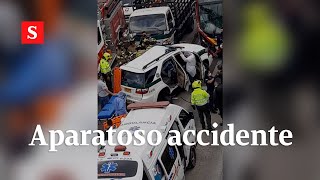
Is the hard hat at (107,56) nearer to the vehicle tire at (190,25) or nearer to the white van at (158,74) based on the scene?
the white van at (158,74)

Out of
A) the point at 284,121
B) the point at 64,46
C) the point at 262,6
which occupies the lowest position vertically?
the point at 284,121

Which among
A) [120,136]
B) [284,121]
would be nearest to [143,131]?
[120,136]

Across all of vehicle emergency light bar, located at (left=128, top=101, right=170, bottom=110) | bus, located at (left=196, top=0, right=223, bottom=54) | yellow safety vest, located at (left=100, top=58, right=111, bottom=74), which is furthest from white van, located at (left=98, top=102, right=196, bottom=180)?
bus, located at (left=196, top=0, right=223, bottom=54)

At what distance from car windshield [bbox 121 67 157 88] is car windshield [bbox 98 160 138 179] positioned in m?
0.39

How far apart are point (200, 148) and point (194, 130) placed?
0.27 feet

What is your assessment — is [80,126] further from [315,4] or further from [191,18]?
[315,4]

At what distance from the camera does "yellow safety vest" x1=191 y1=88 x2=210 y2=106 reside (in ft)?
8.72

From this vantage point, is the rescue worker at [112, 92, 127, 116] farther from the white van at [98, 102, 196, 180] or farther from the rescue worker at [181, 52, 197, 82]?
the rescue worker at [181, 52, 197, 82]

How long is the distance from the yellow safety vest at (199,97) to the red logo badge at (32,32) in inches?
31.4

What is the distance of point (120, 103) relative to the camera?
2.79 metres

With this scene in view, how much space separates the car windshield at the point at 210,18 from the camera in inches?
101

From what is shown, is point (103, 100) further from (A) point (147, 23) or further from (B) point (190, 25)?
(A) point (147, 23)

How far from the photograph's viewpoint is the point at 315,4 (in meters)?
2.14

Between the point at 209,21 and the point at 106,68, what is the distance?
537 mm
